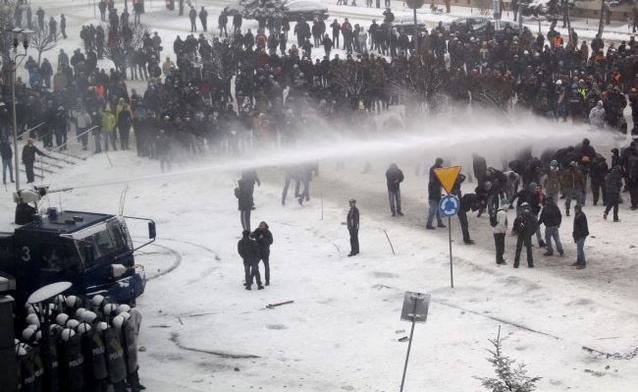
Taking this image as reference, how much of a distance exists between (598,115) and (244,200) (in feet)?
32.4

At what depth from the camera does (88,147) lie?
3712 cm

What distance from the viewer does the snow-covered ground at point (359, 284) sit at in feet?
64.5

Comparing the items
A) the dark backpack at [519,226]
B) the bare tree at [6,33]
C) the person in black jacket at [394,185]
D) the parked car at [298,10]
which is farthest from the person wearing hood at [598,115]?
the parked car at [298,10]

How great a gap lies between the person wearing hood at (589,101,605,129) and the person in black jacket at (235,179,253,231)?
9604 mm

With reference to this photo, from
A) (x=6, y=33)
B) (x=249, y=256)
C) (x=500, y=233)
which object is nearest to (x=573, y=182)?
(x=500, y=233)

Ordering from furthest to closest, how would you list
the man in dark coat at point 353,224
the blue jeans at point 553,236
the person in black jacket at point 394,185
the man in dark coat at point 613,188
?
the person in black jacket at point 394,185 → the man in dark coat at point 613,188 → the man in dark coat at point 353,224 → the blue jeans at point 553,236

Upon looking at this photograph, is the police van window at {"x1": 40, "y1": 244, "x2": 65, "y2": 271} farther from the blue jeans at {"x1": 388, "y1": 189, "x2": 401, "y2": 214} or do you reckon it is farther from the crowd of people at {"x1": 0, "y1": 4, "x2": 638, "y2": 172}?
the crowd of people at {"x1": 0, "y1": 4, "x2": 638, "y2": 172}

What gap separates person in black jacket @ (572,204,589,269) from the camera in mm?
23922

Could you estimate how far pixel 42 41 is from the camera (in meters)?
48.3

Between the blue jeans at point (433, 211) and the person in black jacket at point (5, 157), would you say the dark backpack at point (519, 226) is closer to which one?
the blue jeans at point (433, 211)

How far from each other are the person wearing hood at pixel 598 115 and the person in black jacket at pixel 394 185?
20.3 ft

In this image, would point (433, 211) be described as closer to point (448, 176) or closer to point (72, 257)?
point (448, 176)

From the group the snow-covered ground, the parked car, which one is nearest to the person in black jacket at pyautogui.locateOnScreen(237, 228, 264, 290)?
the snow-covered ground

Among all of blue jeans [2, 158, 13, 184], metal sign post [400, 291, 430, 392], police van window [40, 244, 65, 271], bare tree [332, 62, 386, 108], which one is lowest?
blue jeans [2, 158, 13, 184]
